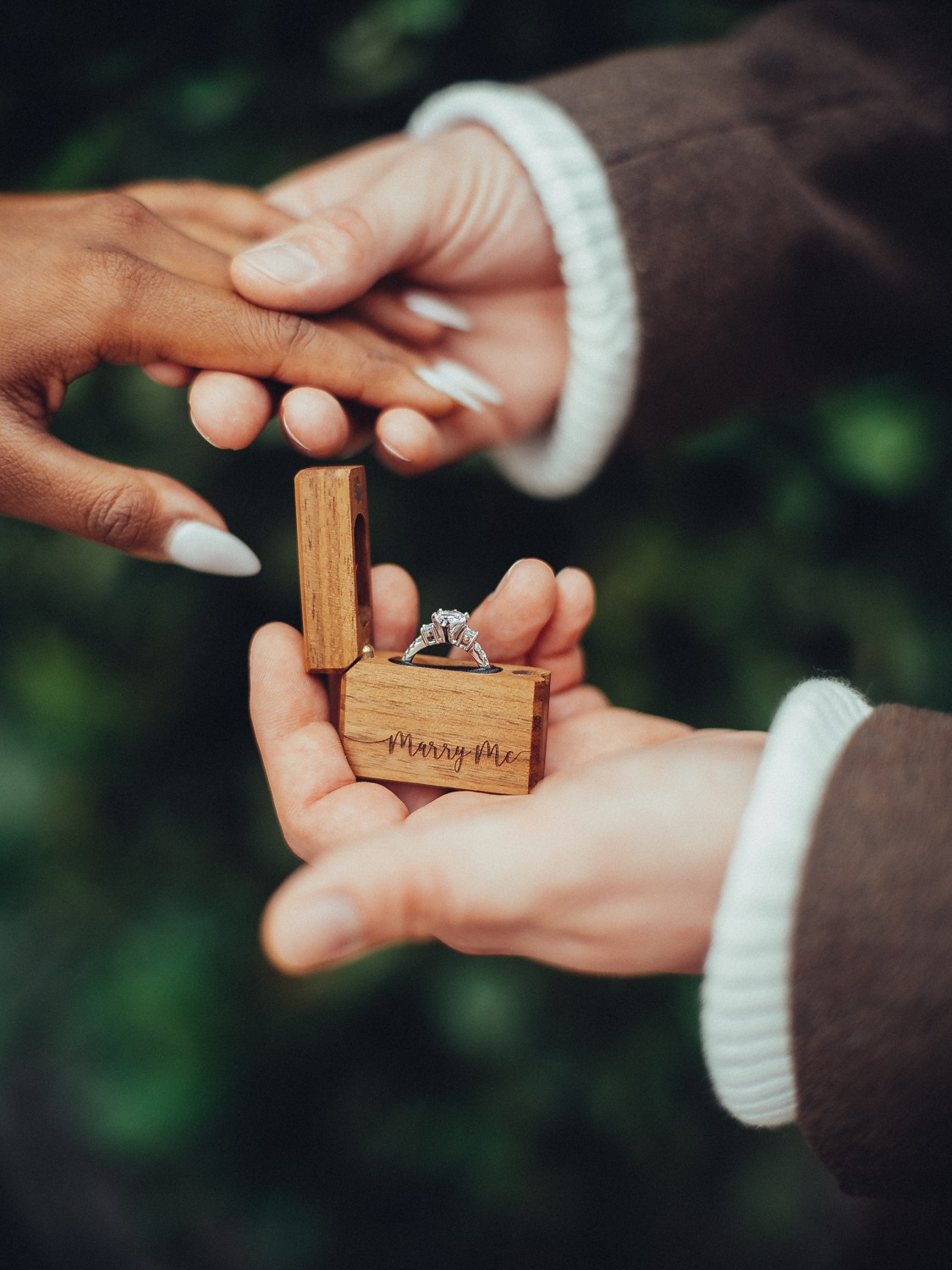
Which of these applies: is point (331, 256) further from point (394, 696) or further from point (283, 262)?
point (394, 696)

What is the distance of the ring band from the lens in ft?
5.45

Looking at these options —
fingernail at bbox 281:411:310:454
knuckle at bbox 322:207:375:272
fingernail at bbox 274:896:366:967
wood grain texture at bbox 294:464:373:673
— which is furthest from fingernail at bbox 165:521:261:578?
Result: fingernail at bbox 274:896:366:967

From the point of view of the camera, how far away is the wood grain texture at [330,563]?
1.59 m

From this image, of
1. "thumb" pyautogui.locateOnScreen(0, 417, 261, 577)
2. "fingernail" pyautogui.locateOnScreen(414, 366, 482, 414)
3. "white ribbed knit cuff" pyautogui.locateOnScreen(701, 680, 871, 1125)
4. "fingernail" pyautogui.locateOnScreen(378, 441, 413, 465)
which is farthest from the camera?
"fingernail" pyautogui.locateOnScreen(414, 366, 482, 414)

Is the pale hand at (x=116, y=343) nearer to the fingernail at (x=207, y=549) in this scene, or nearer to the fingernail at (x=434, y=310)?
the fingernail at (x=207, y=549)

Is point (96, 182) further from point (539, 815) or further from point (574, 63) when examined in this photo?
point (539, 815)

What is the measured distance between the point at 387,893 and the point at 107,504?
0.83 meters

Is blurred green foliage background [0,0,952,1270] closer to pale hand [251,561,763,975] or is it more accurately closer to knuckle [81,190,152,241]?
knuckle [81,190,152,241]

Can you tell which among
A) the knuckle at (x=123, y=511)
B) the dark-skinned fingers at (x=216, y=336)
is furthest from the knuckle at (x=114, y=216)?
the knuckle at (x=123, y=511)

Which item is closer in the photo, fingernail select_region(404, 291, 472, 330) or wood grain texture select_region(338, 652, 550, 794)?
wood grain texture select_region(338, 652, 550, 794)

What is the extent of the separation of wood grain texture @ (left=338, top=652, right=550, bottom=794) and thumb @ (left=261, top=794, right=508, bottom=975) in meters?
0.37

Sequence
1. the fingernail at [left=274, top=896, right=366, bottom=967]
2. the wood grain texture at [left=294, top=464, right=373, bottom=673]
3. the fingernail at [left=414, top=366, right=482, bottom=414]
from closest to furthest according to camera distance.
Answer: the fingernail at [left=274, top=896, right=366, bottom=967] → the wood grain texture at [left=294, top=464, right=373, bottom=673] → the fingernail at [left=414, top=366, right=482, bottom=414]

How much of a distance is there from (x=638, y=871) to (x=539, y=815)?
0.52ft

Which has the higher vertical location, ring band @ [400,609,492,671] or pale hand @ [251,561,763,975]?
ring band @ [400,609,492,671]
